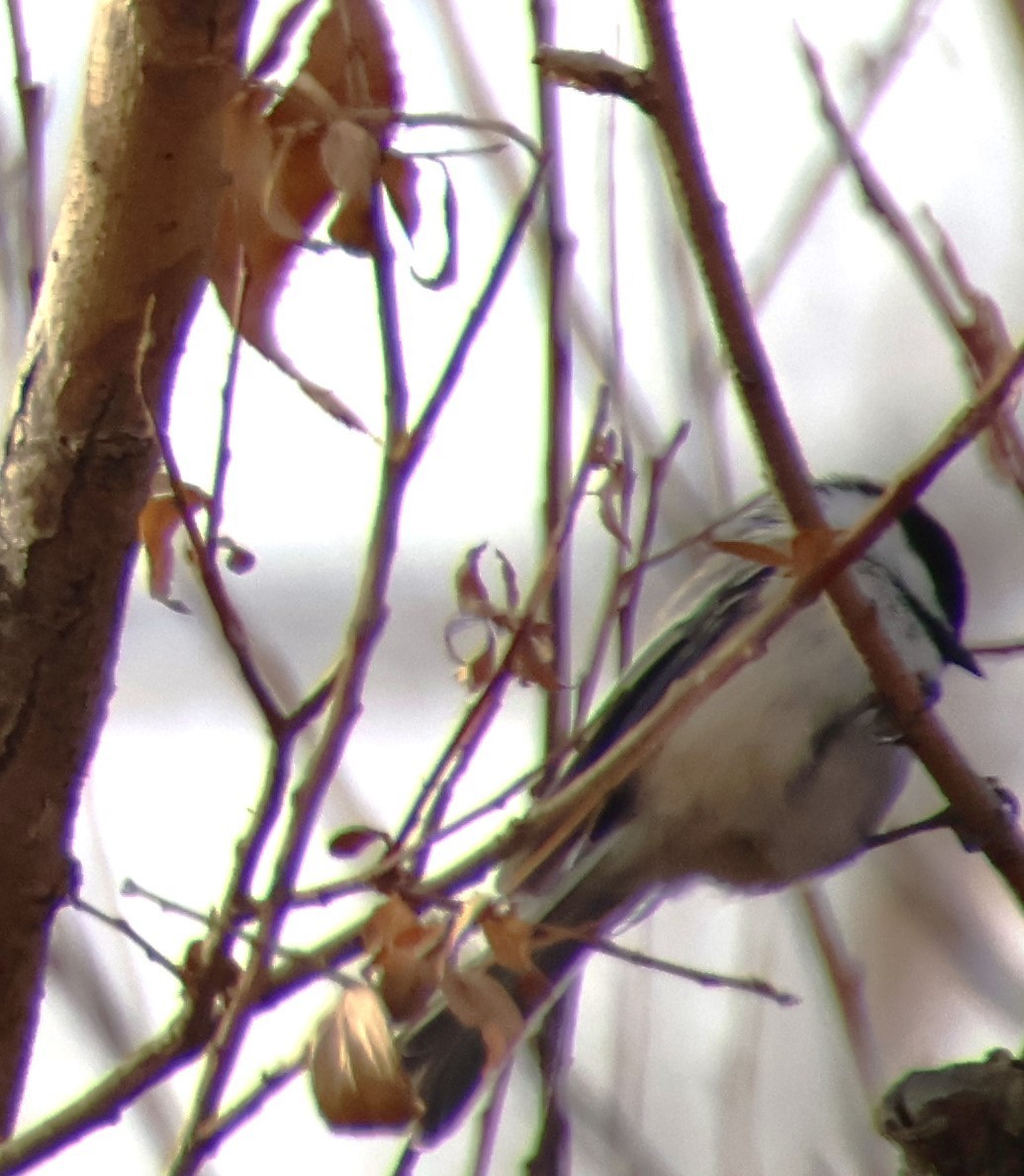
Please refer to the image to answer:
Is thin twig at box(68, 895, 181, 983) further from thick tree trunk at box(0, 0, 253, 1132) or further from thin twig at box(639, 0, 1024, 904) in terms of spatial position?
thin twig at box(639, 0, 1024, 904)

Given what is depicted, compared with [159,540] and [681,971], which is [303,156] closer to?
[159,540]

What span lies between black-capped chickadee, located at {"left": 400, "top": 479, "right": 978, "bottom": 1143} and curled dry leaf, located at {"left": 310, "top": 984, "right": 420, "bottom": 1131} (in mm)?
682

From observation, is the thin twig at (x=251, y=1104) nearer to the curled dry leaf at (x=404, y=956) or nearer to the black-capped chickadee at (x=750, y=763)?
the curled dry leaf at (x=404, y=956)

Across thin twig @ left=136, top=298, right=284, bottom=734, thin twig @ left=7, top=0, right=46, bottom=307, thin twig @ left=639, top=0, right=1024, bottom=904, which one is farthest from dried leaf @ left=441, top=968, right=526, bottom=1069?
thin twig @ left=7, top=0, right=46, bottom=307

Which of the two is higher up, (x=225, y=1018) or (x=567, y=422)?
(x=567, y=422)

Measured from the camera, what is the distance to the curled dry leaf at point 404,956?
0.73 m

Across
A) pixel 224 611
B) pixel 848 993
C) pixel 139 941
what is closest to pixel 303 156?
pixel 224 611

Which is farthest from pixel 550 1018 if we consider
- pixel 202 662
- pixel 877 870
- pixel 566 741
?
pixel 202 662

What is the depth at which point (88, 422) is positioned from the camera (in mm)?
1021

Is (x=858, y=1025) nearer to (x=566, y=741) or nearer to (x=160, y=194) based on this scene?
(x=566, y=741)

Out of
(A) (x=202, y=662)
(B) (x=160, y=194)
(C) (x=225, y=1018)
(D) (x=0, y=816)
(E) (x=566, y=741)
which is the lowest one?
(C) (x=225, y=1018)

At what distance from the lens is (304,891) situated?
0.81 metres

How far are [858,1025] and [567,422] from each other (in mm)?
610

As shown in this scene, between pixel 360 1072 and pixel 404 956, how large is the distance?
53mm
